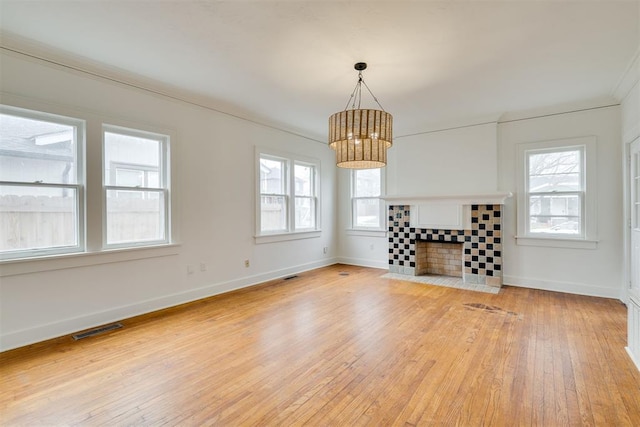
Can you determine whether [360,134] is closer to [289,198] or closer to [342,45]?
[342,45]

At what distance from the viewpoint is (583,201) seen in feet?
14.5

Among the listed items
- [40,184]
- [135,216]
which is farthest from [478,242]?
[40,184]

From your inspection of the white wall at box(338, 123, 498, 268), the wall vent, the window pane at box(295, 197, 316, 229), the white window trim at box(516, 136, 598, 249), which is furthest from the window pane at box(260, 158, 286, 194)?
the white window trim at box(516, 136, 598, 249)

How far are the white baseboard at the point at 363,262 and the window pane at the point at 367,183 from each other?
54.4 inches

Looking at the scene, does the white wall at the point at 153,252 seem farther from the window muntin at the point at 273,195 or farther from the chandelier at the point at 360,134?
the chandelier at the point at 360,134

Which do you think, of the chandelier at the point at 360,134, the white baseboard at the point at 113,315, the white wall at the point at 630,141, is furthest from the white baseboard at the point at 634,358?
the white baseboard at the point at 113,315

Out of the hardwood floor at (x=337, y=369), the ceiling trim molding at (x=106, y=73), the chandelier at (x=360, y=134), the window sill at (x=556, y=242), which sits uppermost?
the ceiling trim molding at (x=106, y=73)

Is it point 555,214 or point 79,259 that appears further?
point 555,214

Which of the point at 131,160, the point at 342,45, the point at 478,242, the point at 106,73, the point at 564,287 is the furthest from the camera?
the point at 478,242

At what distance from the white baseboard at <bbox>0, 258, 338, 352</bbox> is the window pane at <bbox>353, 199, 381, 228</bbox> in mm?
2377

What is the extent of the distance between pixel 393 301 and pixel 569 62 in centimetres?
332

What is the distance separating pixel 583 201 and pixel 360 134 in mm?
3765

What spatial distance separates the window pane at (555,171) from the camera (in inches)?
177

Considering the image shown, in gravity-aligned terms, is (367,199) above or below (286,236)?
above
